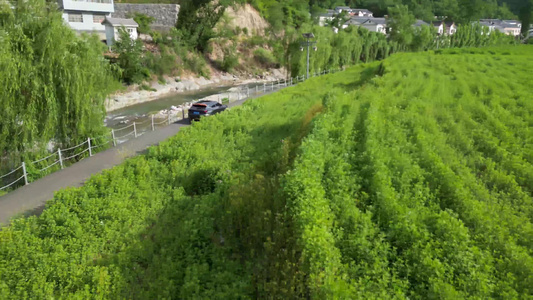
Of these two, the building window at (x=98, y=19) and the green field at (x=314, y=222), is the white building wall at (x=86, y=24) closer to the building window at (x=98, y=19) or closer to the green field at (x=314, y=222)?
the building window at (x=98, y=19)

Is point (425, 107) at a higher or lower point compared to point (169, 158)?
higher

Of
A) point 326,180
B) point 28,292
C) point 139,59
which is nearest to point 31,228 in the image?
point 28,292

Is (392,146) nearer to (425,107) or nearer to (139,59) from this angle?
(425,107)

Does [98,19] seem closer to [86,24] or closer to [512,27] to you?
[86,24]

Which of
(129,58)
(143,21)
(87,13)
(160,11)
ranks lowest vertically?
(129,58)

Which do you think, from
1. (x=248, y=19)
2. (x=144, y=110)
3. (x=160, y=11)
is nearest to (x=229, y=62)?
(x=160, y=11)

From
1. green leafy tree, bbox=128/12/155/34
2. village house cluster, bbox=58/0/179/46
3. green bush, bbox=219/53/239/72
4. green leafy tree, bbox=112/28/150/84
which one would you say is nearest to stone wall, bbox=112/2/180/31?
green leafy tree, bbox=128/12/155/34
